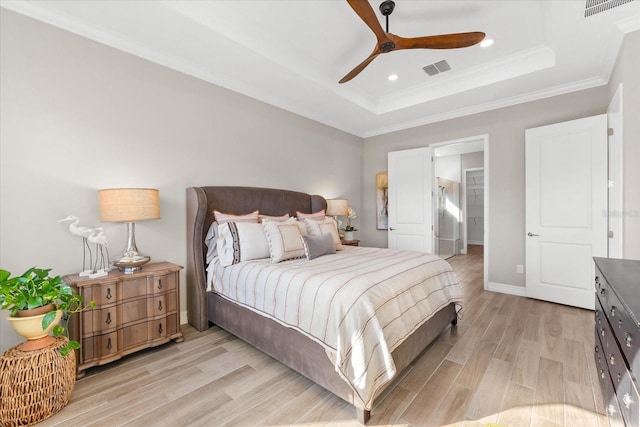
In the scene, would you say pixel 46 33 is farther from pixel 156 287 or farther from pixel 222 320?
pixel 222 320

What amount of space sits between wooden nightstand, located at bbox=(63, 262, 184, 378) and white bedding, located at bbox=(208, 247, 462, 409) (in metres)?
0.46

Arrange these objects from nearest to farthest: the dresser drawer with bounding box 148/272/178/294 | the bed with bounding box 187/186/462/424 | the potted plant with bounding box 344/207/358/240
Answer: the bed with bounding box 187/186/462/424, the dresser drawer with bounding box 148/272/178/294, the potted plant with bounding box 344/207/358/240

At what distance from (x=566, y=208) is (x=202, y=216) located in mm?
4250

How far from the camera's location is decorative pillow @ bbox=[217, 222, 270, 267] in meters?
2.68

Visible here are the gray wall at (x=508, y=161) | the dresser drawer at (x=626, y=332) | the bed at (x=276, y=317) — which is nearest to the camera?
the dresser drawer at (x=626, y=332)

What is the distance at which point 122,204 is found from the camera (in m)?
2.19

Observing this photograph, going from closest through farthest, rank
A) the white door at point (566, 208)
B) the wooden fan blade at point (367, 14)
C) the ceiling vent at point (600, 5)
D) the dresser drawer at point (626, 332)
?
the dresser drawer at point (626, 332) < the wooden fan blade at point (367, 14) < the ceiling vent at point (600, 5) < the white door at point (566, 208)

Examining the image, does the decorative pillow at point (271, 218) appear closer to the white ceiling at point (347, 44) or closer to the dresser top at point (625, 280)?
the white ceiling at point (347, 44)

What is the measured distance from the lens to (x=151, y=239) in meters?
2.74

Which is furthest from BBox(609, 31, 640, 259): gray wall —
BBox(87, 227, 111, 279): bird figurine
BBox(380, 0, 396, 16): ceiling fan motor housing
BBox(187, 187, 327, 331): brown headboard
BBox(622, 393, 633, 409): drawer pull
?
BBox(87, 227, 111, 279): bird figurine

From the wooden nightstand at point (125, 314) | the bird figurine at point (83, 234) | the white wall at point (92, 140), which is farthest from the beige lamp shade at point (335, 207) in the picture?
the bird figurine at point (83, 234)

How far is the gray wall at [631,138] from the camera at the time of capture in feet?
7.34

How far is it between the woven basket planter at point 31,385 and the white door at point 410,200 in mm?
4427

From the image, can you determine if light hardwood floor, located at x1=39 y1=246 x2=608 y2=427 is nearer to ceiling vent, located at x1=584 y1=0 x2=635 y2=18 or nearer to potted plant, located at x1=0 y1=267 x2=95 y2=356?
potted plant, located at x1=0 y1=267 x2=95 y2=356
